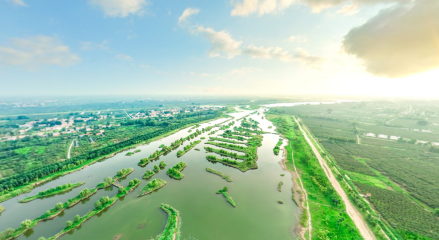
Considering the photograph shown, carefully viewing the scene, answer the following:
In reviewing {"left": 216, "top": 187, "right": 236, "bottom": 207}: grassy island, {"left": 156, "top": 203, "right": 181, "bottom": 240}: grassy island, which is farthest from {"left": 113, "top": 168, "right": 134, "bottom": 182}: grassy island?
{"left": 216, "top": 187, "right": 236, "bottom": 207}: grassy island

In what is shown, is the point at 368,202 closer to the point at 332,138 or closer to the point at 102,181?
the point at 332,138

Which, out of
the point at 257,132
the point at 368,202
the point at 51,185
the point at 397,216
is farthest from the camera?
the point at 257,132

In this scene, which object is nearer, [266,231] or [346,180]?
[266,231]

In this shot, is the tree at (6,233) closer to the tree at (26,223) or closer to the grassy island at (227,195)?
the tree at (26,223)

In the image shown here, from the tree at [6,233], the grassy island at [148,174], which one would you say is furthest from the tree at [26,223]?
the grassy island at [148,174]

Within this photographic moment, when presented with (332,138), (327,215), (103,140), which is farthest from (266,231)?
(103,140)

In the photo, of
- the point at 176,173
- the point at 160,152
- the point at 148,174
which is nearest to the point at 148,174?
the point at 148,174
